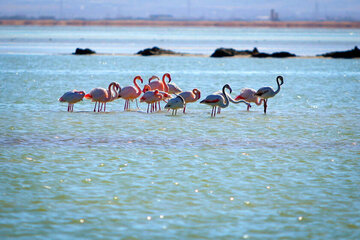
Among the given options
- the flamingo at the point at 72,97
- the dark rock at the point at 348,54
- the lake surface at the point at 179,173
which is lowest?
the lake surface at the point at 179,173

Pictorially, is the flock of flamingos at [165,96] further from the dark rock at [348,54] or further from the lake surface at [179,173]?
the dark rock at [348,54]

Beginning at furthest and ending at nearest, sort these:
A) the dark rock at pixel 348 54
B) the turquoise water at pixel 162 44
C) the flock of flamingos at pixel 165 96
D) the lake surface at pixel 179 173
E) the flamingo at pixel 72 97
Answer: the turquoise water at pixel 162 44 → the dark rock at pixel 348 54 → the flamingo at pixel 72 97 → the flock of flamingos at pixel 165 96 → the lake surface at pixel 179 173

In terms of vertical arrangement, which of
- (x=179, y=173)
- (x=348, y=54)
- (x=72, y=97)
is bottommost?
(x=179, y=173)

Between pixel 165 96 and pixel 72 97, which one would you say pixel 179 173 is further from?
pixel 165 96

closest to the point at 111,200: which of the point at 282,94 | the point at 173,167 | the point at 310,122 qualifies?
the point at 173,167

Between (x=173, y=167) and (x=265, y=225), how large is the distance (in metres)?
3.45

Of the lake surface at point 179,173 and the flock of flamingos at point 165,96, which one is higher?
the flock of flamingos at point 165,96

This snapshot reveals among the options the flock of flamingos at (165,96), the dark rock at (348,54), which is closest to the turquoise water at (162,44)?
the dark rock at (348,54)

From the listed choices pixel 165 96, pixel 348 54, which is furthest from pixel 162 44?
pixel 165 96

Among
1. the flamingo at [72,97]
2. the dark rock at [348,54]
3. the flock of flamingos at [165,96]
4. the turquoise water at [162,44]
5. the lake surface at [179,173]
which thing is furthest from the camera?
the turquoise water at [162,44]

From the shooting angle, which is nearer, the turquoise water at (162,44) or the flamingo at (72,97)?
the flamingo at (72,97)

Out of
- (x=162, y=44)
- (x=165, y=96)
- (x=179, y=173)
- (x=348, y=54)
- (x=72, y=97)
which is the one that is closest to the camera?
(x=179, y=173)

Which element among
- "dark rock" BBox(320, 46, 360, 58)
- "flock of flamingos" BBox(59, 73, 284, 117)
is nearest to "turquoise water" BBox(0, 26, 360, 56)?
"dark rock" BBox(320, 46, 360, 58)

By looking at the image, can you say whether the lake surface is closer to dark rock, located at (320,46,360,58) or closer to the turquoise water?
dark rock, located at (320,46,360,58)
